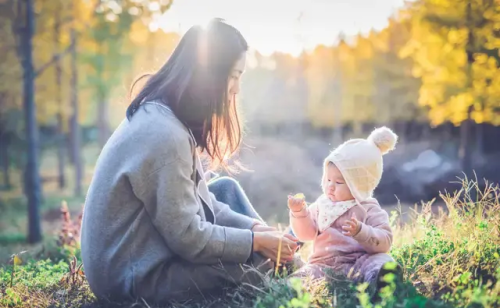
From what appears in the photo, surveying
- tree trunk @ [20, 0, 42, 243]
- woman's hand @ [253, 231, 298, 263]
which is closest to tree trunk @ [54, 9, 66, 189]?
tree trunk @ [20, 0, 42, 243]

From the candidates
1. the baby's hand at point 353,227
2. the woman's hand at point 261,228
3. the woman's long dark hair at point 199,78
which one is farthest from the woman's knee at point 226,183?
the baby's hand at point 353,227

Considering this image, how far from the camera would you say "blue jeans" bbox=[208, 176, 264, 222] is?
12.7 feet

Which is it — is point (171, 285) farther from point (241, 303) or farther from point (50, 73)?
point (50, 73)

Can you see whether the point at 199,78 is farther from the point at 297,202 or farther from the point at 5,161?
the point at 5,161

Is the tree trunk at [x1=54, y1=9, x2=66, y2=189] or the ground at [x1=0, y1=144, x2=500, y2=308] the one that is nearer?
the ground at [x1=0, y1=144, x2=500, y2=308]

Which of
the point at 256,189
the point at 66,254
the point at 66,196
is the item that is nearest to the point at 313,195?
the point at 256,189

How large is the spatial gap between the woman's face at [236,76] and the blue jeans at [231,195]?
711 millimetres

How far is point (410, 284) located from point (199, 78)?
1.66 metres

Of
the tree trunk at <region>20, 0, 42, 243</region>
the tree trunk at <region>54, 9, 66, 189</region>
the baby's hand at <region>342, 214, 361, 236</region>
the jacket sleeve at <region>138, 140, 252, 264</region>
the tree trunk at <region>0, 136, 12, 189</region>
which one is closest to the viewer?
the jacket sleeve at <region>138, 140, 252, 264</region>

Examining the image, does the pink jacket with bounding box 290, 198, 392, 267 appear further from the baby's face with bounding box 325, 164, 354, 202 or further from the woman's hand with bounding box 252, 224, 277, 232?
the woman's hand with bounding box 252, 224, 277, 232

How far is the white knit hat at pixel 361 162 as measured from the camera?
3.61 meters

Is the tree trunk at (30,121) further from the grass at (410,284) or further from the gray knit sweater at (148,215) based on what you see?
the gray knit sweater at (148,215)

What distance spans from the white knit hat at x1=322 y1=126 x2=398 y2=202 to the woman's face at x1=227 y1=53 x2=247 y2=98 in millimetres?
772

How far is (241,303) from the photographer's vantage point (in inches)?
129
